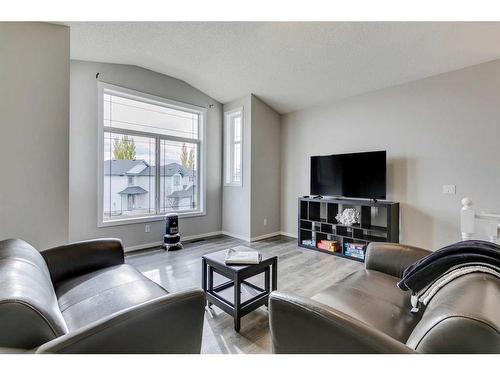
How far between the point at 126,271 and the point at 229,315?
35.6 inches

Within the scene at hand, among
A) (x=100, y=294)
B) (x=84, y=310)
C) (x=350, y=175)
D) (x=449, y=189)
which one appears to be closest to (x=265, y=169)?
(x=350, y=175)

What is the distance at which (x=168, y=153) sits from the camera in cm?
424

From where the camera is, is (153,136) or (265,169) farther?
(265,169)

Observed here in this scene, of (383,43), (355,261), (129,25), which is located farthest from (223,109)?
(355,261)

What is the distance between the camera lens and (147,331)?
0.98 metres

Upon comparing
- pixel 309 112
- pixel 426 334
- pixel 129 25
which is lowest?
pixel 426 334

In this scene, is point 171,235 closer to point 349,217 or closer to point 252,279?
point 252,279

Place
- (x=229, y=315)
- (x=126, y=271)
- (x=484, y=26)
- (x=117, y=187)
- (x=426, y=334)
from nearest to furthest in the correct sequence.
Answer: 1. (x=426, y=334)
2. (x=126, y=271)
3. (x=229, y=315)
4. (x=484, y=26)
5. (x=117, y=187)

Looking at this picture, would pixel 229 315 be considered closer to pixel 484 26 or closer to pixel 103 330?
pixel 103 330

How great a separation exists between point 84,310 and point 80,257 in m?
0.60

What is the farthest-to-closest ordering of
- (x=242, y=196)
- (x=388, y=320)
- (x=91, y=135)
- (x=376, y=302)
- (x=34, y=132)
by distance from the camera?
(x=242, y=196) → (x=91, y=135) → (x=34, y=132) → (x=376, y=302) → (x=388, y=320)

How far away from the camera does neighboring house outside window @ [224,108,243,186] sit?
185 inches

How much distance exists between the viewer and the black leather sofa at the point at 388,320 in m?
0.75
